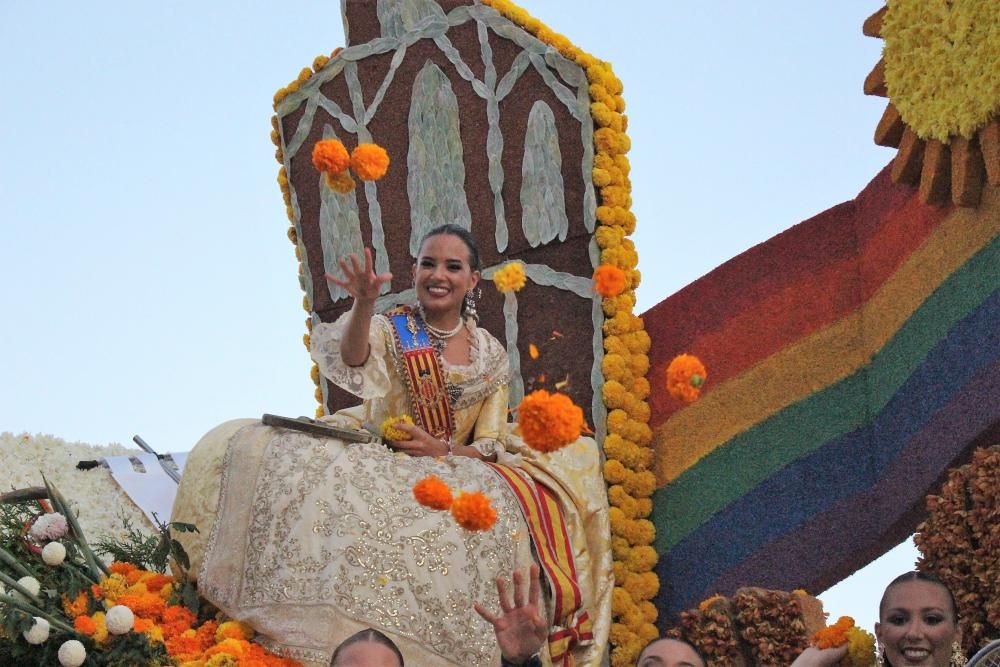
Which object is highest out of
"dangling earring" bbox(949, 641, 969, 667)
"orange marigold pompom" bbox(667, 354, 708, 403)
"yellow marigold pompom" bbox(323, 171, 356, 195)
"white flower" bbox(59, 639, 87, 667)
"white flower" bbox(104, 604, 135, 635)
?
"yellow marigold pompom" bbox(323, 171, 356, 195)

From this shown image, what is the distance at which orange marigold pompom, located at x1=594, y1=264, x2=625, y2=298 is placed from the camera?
269 inches

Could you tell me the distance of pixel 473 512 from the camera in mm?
5172

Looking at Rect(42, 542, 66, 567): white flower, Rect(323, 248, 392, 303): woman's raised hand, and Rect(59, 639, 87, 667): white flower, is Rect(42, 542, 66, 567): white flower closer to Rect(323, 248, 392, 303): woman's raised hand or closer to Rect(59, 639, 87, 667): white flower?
Rect(59, 639, 87, 667): white flower

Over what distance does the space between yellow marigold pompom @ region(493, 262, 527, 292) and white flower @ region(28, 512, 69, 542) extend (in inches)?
92.0

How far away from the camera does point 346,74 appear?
7746 millimetres

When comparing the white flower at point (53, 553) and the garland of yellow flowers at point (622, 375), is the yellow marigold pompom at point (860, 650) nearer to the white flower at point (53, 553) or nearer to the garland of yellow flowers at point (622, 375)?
the garland of yellow flowers at point (622, 375)

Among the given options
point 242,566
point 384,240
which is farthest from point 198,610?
point 384,240

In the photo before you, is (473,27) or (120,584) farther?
(473,27)

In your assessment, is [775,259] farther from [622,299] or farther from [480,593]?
[480,593]

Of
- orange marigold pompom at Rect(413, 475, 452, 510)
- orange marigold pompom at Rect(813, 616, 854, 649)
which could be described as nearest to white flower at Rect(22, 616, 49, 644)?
orange marigold pompom at Rect(413, 475, 452, 510)

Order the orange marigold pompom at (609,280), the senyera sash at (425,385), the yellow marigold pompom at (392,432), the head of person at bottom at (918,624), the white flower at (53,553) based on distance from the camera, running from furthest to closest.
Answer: the orange marigold pompom at (609,280), the senyera sash at (425,385), the yellow marigold pompom at (392,432), the white flower at (53,553), the head of person at bottom at (918,624)

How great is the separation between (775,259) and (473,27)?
1845 mm

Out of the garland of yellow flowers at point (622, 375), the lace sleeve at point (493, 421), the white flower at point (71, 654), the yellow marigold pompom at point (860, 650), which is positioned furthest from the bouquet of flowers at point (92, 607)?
the yellow marigold pompom at point (860, 650)

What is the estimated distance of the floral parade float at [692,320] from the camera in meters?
5.60
